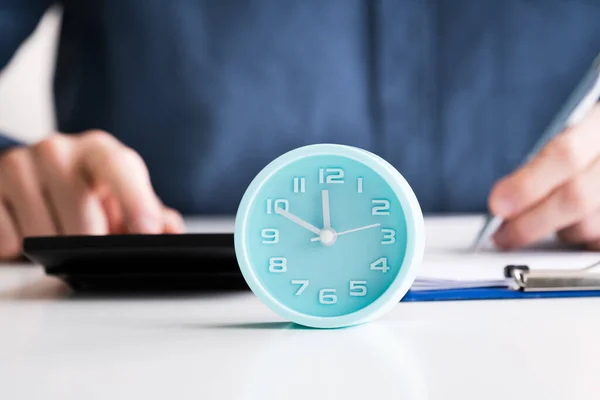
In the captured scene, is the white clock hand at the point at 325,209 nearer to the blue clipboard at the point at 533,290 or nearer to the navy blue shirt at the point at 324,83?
the blue clipboard at the point at 533,290

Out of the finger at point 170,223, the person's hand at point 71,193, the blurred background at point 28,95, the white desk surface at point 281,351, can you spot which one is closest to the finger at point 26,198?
the person's hand at point 71,193

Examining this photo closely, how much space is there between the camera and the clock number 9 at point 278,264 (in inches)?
18.2

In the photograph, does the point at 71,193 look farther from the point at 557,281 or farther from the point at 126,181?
the point at 557,281

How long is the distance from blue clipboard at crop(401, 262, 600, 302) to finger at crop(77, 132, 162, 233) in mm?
374

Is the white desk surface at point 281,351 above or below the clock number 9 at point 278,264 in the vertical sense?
below

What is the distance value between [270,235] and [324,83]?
1044 mm

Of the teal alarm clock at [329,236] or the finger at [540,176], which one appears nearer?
the teal alarm clock at [329,236]

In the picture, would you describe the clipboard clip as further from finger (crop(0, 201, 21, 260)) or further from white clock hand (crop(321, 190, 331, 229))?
finger (crop(0, 201, 21, 260))

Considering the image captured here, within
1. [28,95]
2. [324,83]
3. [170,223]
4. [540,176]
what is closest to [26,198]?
[170,223]

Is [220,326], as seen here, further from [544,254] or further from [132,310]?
[544,254]

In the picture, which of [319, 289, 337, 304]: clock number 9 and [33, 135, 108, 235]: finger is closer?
[319, 289, 337, 304]: clock number 9

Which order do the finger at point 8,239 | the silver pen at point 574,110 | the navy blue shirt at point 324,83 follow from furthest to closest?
the navy blue shirt at point 324,83 → the finger at point 8,239 → the silver pen at point 574,110

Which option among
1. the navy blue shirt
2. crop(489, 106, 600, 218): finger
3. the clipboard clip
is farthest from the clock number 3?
the navy blue shirt

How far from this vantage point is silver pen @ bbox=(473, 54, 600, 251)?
2.54ft
